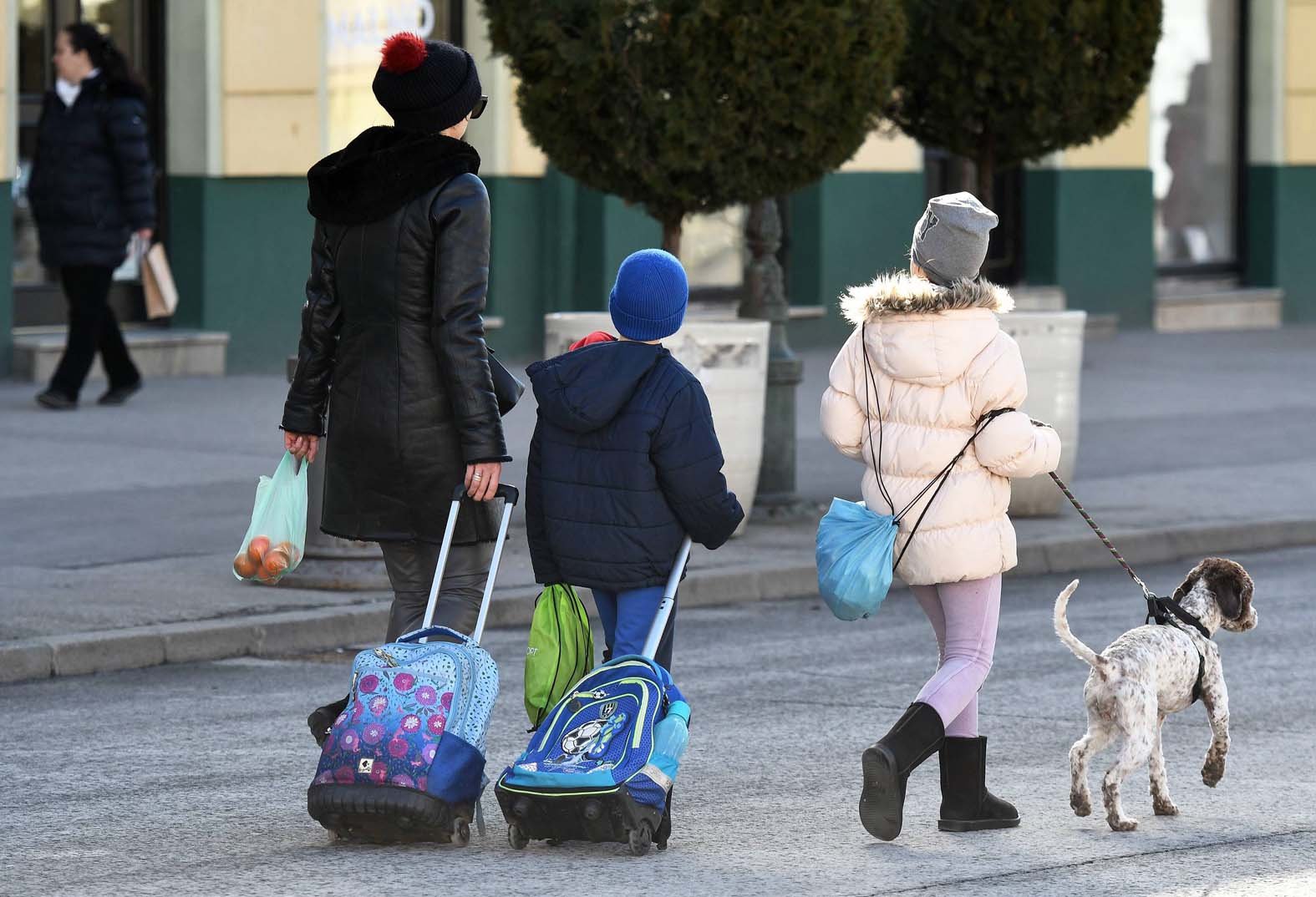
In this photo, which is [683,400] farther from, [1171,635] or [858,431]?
[1171,635]

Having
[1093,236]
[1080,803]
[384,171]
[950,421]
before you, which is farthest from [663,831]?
[1093,236]

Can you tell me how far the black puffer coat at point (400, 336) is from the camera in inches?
239

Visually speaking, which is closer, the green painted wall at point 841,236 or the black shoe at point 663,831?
the black shoe at point 663,831

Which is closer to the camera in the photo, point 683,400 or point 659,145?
point 683,400

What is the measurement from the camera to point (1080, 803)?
6.14 m

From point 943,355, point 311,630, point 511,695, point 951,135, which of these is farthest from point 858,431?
point 951,135

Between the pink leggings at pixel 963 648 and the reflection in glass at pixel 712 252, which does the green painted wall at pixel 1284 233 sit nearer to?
the reflection in glass at pixel 712 252

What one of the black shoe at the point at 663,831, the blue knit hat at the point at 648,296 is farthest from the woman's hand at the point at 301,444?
the black shoe at the point at 663,831

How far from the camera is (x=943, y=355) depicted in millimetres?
5961

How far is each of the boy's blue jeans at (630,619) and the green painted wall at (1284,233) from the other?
1963 cm

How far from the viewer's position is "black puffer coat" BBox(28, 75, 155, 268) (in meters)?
14.7

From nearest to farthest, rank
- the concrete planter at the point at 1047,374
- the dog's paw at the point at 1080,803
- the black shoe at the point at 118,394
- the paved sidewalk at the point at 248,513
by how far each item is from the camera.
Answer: the dog's paw at the point at 1080,803 → the paved sidewalk at the point at 248,513 → the concrete planter at the point at 1047,374 → the black shoe at the point at 118,394

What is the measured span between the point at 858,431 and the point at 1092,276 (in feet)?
56.0

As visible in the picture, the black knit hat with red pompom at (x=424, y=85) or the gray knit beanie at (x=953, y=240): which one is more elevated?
the black knit hat with red pompom at (x=424, y=85)
